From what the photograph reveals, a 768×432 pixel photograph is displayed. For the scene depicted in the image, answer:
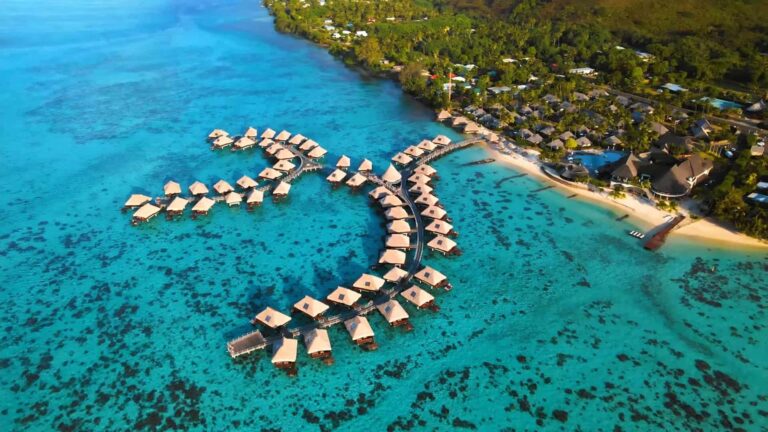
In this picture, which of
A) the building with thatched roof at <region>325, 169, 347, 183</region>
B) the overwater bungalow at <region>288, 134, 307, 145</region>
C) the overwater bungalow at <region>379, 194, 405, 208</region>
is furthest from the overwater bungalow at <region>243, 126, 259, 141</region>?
the overwater bungalow at <region>379, 194, 405, 208</region>

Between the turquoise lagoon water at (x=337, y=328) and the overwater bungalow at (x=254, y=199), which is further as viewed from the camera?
the overwater bungalow at (x=254, y=199)

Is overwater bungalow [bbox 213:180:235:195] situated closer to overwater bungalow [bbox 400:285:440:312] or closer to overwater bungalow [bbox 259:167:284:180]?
overwater bungalow [bbox 259:167:284:180]

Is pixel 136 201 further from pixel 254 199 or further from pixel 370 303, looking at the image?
pixel 370 303

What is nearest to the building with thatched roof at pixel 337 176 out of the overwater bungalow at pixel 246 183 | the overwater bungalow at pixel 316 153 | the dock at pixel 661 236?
the overwater bungalow at pixel 316 153

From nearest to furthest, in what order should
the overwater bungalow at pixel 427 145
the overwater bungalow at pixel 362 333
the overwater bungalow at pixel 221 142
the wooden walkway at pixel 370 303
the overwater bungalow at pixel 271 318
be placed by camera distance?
the wooden walkway at pixel 370 303
the overwater bungalow at pixel 362 333
the overwater bungalow at pixel 271 318
the overwater bungalow at pixel 427 145
the overwater bungalow at pixel 221 142

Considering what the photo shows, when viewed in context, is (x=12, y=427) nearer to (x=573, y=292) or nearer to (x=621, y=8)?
(x=573, y=292)

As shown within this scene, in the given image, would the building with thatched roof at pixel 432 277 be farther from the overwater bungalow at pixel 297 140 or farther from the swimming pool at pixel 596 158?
the overwater bungalow at pixel 297 140

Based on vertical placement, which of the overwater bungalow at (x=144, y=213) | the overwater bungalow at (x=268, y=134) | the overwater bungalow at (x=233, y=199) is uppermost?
the overwater bungalow at (x=268, y=134)
